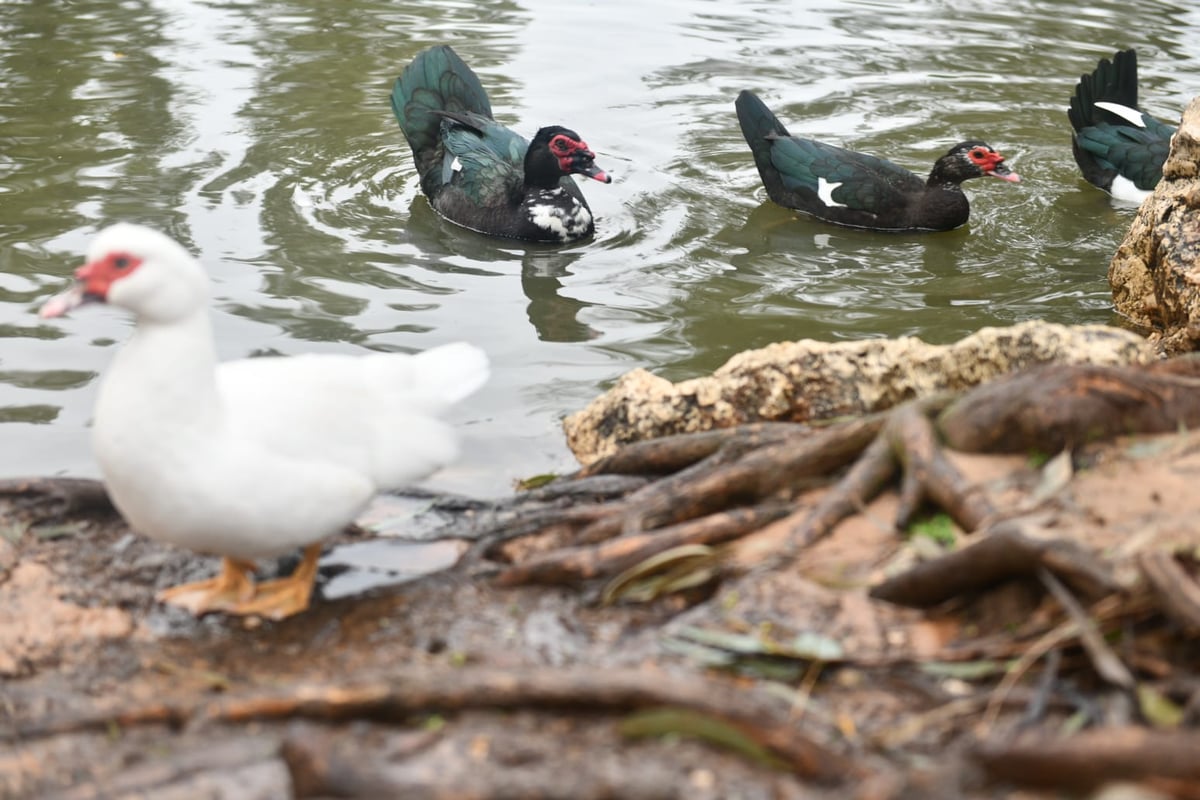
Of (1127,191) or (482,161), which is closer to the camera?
(482,161)

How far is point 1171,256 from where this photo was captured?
6637mm

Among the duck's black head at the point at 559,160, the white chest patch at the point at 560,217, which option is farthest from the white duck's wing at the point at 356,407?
the duck's black head at the point at 559,160

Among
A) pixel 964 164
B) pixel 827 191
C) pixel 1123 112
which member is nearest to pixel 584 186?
pixel 827 191

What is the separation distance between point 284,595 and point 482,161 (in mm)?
5437

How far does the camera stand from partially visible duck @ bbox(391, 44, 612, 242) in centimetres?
855

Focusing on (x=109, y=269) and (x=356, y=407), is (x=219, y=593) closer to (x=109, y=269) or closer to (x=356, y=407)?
(x=356, y=407)

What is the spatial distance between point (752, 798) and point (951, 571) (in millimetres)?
903

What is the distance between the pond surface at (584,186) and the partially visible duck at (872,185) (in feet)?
0.54

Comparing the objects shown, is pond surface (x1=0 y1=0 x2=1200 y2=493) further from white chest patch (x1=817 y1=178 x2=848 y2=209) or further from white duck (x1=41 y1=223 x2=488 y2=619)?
white duck (x1=41 y1=223 x2=488 y2=619)

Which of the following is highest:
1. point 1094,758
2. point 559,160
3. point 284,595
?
point 1094,758

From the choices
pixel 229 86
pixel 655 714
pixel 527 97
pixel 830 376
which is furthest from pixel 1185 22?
pixel 655 714

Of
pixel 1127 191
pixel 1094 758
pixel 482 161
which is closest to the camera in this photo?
pixel 1094 758

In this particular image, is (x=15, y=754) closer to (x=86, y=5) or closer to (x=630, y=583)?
(x=630, y=583)

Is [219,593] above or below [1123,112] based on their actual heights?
below
